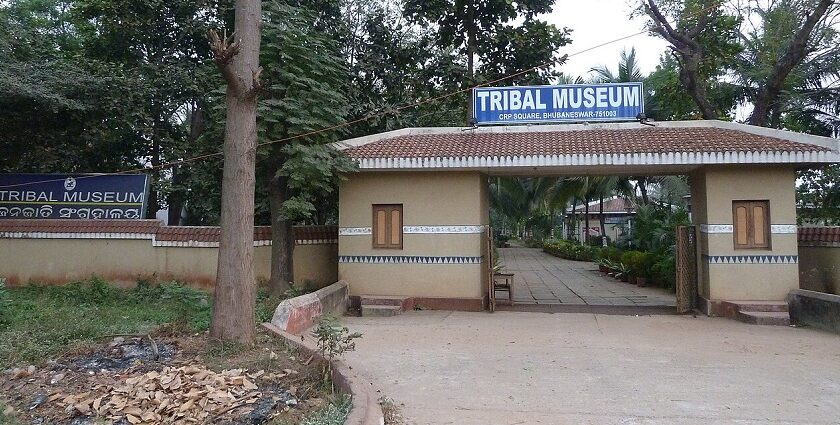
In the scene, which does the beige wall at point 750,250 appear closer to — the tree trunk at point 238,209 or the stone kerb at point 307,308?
the stone kerb at point 307,308

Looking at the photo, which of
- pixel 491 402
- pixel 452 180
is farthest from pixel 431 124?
pixel 491 402

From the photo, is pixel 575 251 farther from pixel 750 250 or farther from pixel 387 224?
pixel 387 224

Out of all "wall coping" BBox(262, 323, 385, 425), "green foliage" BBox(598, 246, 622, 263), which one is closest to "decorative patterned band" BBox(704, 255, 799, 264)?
"wall coping" BBox(262, 323, 385, 425)

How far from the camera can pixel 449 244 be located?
11.7 metres

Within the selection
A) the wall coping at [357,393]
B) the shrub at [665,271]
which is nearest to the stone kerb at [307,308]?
the wall coping at [357,393]

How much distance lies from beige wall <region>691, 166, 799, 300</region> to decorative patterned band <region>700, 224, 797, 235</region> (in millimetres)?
41

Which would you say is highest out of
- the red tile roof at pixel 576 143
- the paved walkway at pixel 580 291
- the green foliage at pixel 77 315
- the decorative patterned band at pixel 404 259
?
the red tile roof at pixel 576 143

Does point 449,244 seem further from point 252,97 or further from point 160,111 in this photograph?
point 160,111

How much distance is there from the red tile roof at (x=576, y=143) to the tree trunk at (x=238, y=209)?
409 centimetres

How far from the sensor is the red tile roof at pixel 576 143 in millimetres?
10531

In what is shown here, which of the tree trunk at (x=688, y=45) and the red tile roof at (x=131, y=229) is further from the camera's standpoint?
the tree trunk at (x=688, y=45)

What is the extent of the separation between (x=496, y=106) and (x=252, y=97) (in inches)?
267

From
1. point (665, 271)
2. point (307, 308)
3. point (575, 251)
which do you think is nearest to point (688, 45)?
point (665, 271)

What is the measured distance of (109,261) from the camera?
41.1 feet
